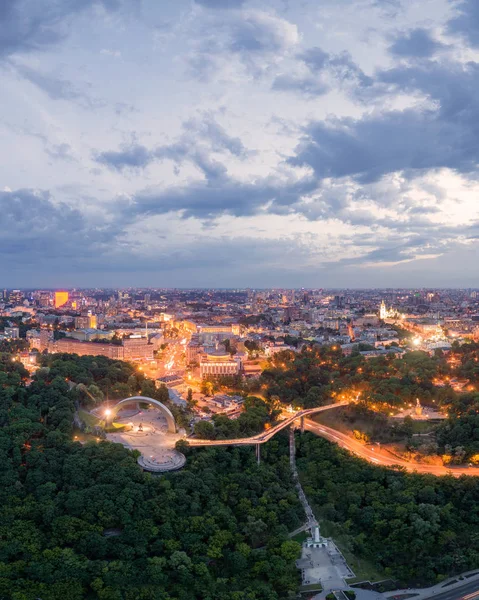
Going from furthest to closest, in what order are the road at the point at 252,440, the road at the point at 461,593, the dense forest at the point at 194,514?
the road at the point at 252,440, the road at the point at 461,593, the dense forest at the point at 194,514

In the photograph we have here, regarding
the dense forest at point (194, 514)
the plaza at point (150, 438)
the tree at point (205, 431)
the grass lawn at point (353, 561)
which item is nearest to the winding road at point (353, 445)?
the tree at point (205, 431)

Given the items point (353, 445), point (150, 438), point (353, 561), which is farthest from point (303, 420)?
point (353, 561)

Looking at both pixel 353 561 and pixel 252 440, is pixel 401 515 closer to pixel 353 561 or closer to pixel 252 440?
pixel 353 561

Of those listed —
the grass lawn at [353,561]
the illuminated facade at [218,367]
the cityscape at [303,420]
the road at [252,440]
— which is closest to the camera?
the grass lawn at [353,561]

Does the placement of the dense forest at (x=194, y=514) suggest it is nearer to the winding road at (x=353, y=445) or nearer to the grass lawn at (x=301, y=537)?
the grass lawn at (x=301, y=537)

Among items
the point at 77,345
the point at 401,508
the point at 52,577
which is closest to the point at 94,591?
the point at 52,577

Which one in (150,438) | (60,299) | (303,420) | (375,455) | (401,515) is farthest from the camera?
(60,299)
